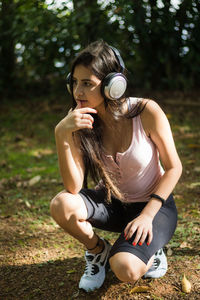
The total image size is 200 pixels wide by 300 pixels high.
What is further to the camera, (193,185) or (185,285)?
(193,185)

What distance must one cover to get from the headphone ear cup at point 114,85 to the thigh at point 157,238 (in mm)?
727

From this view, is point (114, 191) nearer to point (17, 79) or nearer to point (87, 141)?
point (87, 141)

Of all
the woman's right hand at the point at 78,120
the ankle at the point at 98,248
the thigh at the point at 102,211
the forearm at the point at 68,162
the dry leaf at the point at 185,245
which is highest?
the woman's right hand at the point at 78,120

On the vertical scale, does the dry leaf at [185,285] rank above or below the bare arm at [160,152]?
below

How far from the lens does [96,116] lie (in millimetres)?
2338

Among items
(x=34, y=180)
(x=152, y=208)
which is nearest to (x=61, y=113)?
(x=34, y=180)

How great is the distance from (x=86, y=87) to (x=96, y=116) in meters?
0.27

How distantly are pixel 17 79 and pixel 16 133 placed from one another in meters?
1.69

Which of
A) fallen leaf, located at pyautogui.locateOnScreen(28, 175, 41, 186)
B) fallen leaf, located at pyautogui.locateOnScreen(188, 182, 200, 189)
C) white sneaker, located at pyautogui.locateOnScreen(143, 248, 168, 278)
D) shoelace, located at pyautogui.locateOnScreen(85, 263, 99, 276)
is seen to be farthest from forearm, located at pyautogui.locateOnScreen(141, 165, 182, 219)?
fallen leaf, located at pyautogui.locateOnScreen(28, 175, 41, 186)

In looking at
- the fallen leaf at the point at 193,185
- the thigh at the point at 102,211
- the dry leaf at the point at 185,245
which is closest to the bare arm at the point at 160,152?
the thigh at the point at 102,211

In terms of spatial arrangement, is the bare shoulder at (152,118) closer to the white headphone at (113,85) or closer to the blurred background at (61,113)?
the white headphone at (113,85)

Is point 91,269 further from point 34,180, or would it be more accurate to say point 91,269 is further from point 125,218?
point 34,180

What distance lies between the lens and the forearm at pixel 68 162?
2158 mm

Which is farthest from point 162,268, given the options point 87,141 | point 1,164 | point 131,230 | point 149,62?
point 149,62
